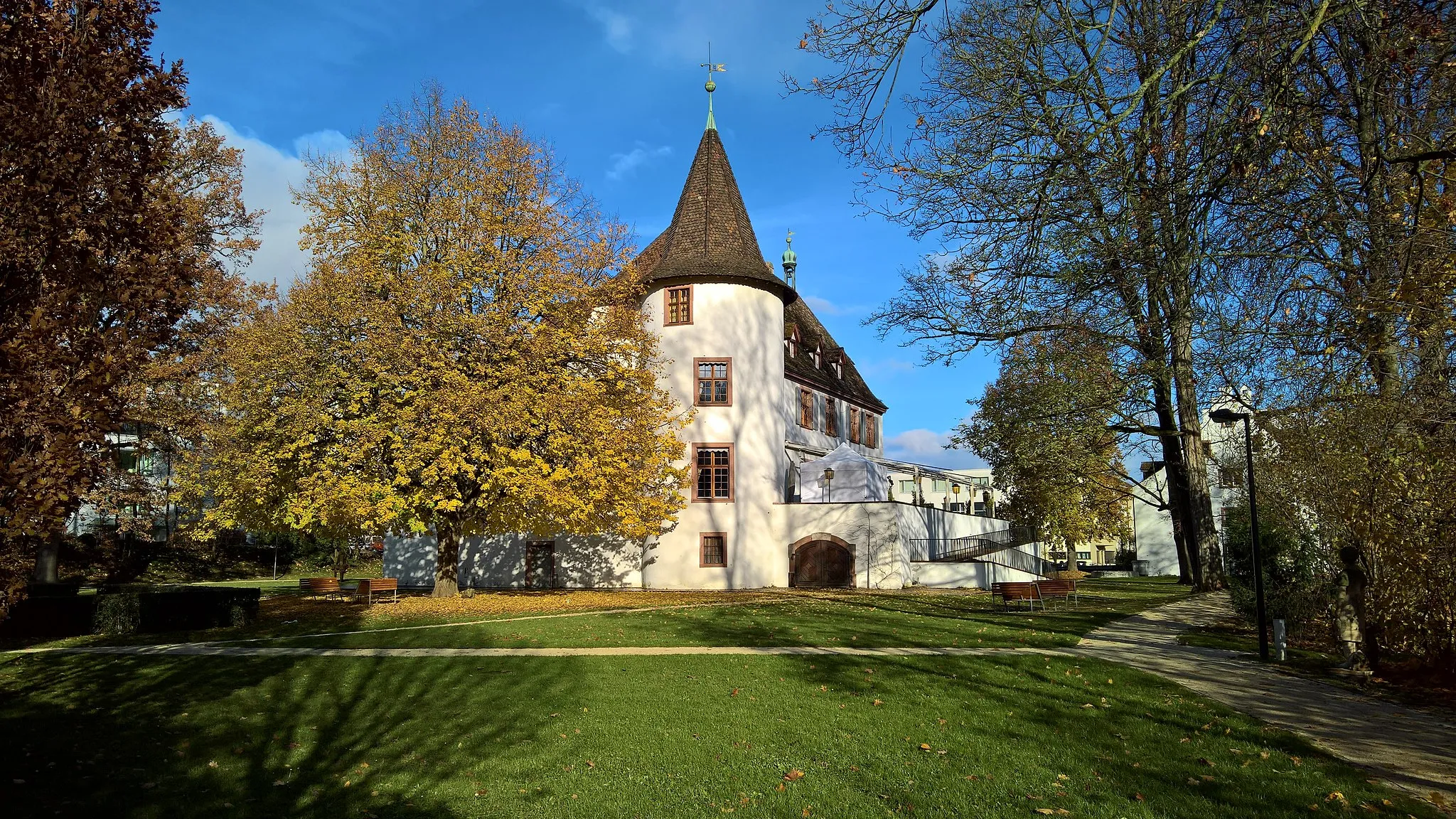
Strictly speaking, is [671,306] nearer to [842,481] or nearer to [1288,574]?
[842,481]

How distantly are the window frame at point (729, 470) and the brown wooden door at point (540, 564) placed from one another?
19.6 ft

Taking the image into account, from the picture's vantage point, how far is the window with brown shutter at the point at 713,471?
30.2 m

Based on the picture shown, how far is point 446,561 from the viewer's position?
83.5ft

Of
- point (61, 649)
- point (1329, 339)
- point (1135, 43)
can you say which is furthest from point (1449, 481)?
point (61, 649)

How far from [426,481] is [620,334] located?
7254mm

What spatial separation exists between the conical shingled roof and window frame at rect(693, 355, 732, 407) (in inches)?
114

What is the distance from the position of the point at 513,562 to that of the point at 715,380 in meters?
10.5

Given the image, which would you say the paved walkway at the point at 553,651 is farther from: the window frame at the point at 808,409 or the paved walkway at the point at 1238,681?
the window frame at the point at 808,409

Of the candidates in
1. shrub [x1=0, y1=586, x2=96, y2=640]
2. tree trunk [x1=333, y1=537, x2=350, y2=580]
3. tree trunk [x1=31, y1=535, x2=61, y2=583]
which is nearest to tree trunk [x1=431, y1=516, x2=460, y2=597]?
shrub [x1=0, y1=586, x2=96, y2=640]

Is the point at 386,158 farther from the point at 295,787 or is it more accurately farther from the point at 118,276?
the point at 295,787

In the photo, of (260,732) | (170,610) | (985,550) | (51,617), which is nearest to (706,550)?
(985,550)

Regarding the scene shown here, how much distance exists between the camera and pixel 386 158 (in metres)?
24.8

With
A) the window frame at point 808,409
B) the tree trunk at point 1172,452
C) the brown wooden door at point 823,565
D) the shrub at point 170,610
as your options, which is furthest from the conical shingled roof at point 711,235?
the shrub at point 170,610

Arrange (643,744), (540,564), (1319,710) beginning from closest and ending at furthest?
(643,744)
(1319,710)
(540,564)
